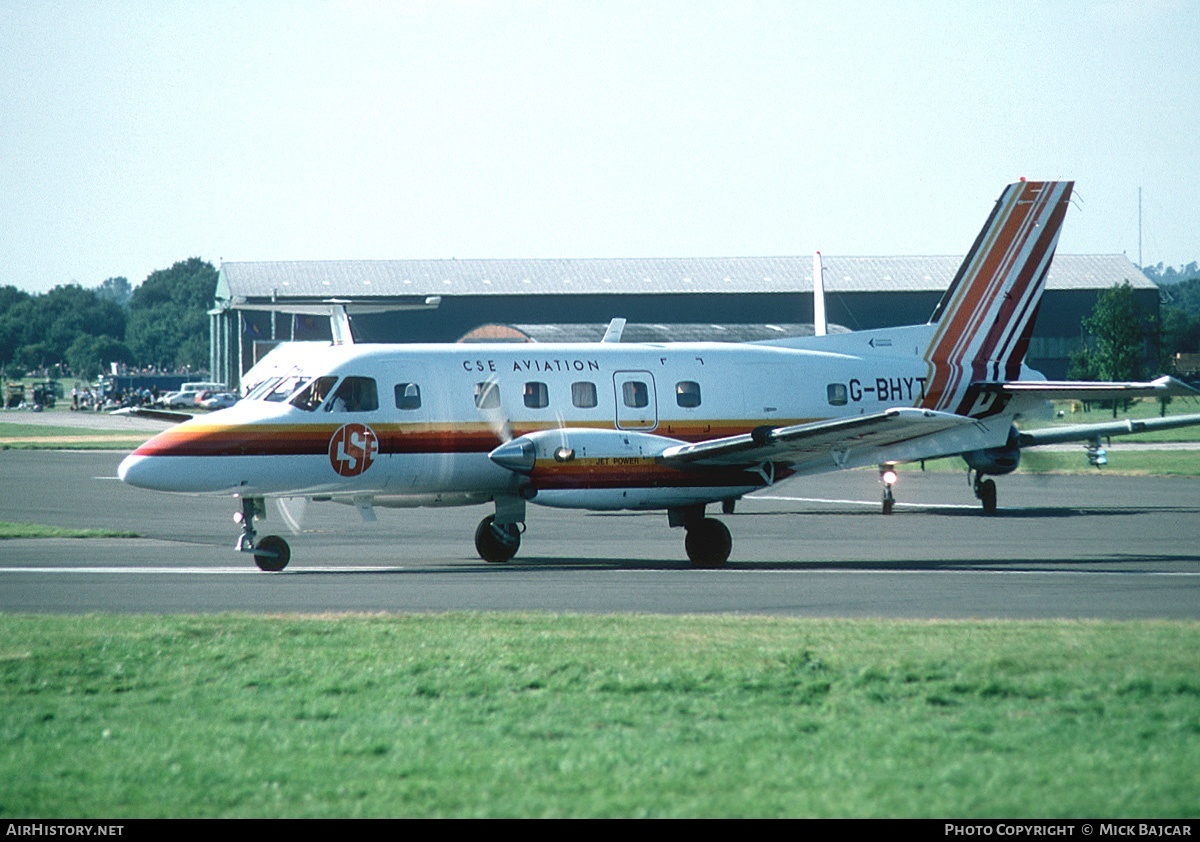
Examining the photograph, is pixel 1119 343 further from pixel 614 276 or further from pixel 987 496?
pixel 987 496

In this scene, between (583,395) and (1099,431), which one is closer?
(583,395)

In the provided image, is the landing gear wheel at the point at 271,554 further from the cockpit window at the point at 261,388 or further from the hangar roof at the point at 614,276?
the hangar roof at the point at 614,276

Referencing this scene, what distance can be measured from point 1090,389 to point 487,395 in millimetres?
9400

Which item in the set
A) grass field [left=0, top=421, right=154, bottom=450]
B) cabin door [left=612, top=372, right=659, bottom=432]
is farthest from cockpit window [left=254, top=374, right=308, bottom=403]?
grass field [left=0, top=421, right=154, bottom=450]

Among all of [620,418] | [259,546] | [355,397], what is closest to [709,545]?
[620,418]

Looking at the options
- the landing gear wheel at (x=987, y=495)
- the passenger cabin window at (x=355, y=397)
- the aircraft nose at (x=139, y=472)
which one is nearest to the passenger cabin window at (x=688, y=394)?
the passenger cabin window at (x=355, y=397)

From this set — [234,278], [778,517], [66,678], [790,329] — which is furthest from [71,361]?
[66,678]

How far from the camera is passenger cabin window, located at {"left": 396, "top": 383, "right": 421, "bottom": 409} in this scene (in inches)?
883

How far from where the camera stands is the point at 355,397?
72.6 ft

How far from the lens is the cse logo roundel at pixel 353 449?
2173 cm

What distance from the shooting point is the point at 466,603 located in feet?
56.6

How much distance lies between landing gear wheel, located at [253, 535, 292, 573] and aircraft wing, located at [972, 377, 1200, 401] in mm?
11812
